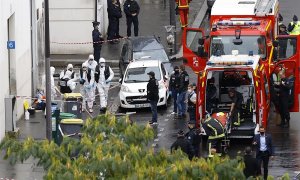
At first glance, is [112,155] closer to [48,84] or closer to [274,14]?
[48,84]

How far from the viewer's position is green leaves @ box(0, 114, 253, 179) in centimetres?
→ 1584

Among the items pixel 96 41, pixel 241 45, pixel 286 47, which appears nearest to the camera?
pixel 241 45

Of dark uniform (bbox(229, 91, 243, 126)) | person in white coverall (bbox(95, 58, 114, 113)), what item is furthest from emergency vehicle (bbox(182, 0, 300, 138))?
person in white coverall (bbox(95, 58, 114, 113))

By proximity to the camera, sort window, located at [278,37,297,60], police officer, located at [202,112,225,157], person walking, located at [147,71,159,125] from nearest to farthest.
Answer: police officer, located at [202,112,225,157], person walking, located at [147,71,159,125], window, located at [278,37,297,60]

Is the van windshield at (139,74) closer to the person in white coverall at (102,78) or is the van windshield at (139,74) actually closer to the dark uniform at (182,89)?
the person in white coverall at (102,78)

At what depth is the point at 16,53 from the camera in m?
32.2

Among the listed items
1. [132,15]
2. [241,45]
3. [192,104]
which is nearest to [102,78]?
[192,104]

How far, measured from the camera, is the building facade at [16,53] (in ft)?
98.6

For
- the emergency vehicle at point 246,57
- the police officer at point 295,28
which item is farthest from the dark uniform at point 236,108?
the police officer at point 295,28

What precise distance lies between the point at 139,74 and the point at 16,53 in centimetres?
413

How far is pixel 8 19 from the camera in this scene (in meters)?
31.4

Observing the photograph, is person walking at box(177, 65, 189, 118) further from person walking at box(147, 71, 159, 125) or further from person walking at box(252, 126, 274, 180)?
person walking at box(252, 126, 274, 180)

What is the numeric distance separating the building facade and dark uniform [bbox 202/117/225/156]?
5.44 meters

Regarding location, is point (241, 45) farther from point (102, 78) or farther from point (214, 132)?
point (214, 132)
